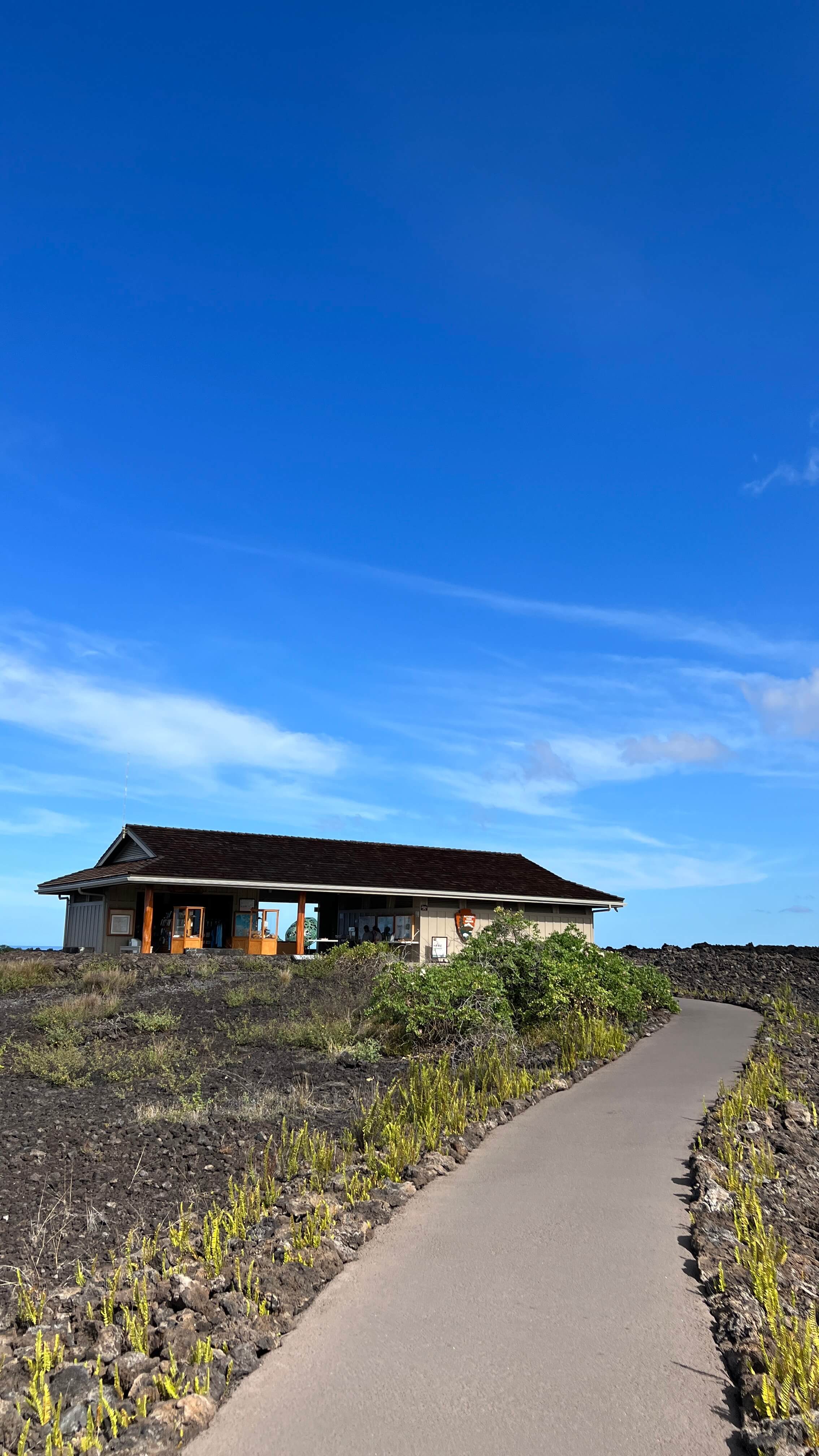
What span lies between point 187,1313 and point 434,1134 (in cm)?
381

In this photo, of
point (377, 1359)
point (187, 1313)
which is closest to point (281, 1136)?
point (187, 1313)

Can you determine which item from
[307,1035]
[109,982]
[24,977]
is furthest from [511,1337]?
[24,977]

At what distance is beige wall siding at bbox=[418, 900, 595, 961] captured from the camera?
1220 inches

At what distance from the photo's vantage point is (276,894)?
1228 inches

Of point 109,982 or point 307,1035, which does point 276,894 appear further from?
point 307,1035

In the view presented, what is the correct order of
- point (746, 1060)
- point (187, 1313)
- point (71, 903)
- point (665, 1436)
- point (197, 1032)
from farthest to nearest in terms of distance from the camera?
point (71, 903) < point (197, 1032) < point (746, 1060) < point (187, 1313) < point (665, 1436)

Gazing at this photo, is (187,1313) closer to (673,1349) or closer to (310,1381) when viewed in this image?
(310,1381)

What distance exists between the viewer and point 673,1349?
532 centimetres

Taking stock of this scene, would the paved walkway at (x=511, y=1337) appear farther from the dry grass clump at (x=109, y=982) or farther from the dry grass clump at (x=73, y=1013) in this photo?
the dry grass clump at (x=109, y=982)

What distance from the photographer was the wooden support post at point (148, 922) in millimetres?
27391

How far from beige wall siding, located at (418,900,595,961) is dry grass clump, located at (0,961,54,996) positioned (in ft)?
39.9

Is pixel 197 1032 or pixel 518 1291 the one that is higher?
pixel 197 1032

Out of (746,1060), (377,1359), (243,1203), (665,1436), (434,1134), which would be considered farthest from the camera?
(746,1060)

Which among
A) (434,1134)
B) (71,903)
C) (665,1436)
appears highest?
(71,903)
